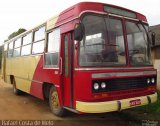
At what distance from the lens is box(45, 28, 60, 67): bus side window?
8.20m

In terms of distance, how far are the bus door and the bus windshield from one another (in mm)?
565

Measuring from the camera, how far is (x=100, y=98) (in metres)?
6.62

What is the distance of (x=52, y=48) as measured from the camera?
28.2 feet

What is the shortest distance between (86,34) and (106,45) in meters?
0.57

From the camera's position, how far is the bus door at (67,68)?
7.25 m

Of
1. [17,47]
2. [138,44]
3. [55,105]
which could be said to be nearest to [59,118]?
[55,105]

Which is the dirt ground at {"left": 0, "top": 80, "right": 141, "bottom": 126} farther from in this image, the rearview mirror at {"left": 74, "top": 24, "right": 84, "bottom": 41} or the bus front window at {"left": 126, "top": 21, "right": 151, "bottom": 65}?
the rearview mirror at {"left": 74, "top": 24, "right": 84, "bottom": 41}

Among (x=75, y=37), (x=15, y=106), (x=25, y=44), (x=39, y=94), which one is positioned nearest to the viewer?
(x=75, y=37)

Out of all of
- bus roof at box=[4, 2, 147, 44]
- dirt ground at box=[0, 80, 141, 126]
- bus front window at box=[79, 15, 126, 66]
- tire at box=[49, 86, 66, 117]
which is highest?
bus roof at box=[4, 2, 147, 44]

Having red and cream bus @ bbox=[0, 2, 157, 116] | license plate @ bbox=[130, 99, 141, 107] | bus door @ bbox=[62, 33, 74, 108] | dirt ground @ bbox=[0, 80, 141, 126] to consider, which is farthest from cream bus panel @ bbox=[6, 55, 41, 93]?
license plate @ bbox=[130, 99, 141, 107]

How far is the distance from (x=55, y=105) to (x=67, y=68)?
68.4 inches

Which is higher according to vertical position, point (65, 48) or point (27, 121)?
point (65, 48)

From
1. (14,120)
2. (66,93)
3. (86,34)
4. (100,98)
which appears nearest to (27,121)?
(14,120)

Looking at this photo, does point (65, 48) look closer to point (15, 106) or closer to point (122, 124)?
point (122, 124)
